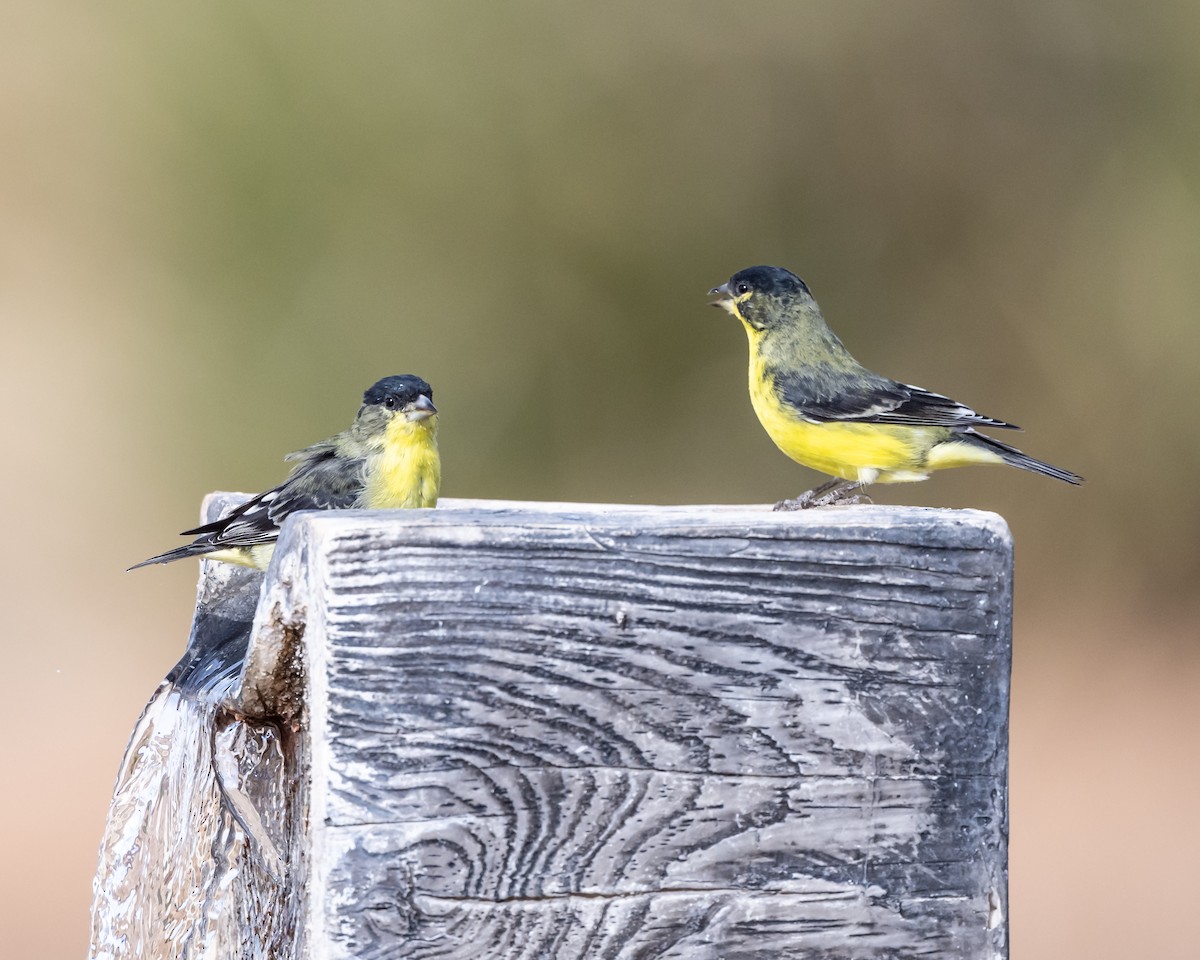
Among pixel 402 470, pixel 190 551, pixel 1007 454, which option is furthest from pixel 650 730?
pixel 1007 454

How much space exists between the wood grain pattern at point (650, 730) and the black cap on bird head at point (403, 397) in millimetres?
2501

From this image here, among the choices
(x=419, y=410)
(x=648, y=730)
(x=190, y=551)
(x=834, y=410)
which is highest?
(x=834, y=410)

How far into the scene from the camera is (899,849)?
1.92 m

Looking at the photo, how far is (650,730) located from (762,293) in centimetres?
330

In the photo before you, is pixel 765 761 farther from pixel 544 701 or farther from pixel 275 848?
pixel 275 848

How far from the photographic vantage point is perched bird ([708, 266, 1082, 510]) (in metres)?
4.63

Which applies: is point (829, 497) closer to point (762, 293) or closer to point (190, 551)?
point (762, 293)

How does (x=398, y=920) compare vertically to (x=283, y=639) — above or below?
below

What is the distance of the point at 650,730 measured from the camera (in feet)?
6.02

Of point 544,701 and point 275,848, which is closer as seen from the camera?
point 544,701

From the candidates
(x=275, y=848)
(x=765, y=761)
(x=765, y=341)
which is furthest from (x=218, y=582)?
(x=765, y=341)

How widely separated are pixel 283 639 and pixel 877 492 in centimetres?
409

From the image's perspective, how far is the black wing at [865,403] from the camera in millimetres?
4660

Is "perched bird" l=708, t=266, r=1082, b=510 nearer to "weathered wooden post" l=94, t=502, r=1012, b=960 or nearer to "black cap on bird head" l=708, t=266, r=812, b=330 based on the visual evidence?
"black cap on bird head" l=708, t=266, r=812, b=330
